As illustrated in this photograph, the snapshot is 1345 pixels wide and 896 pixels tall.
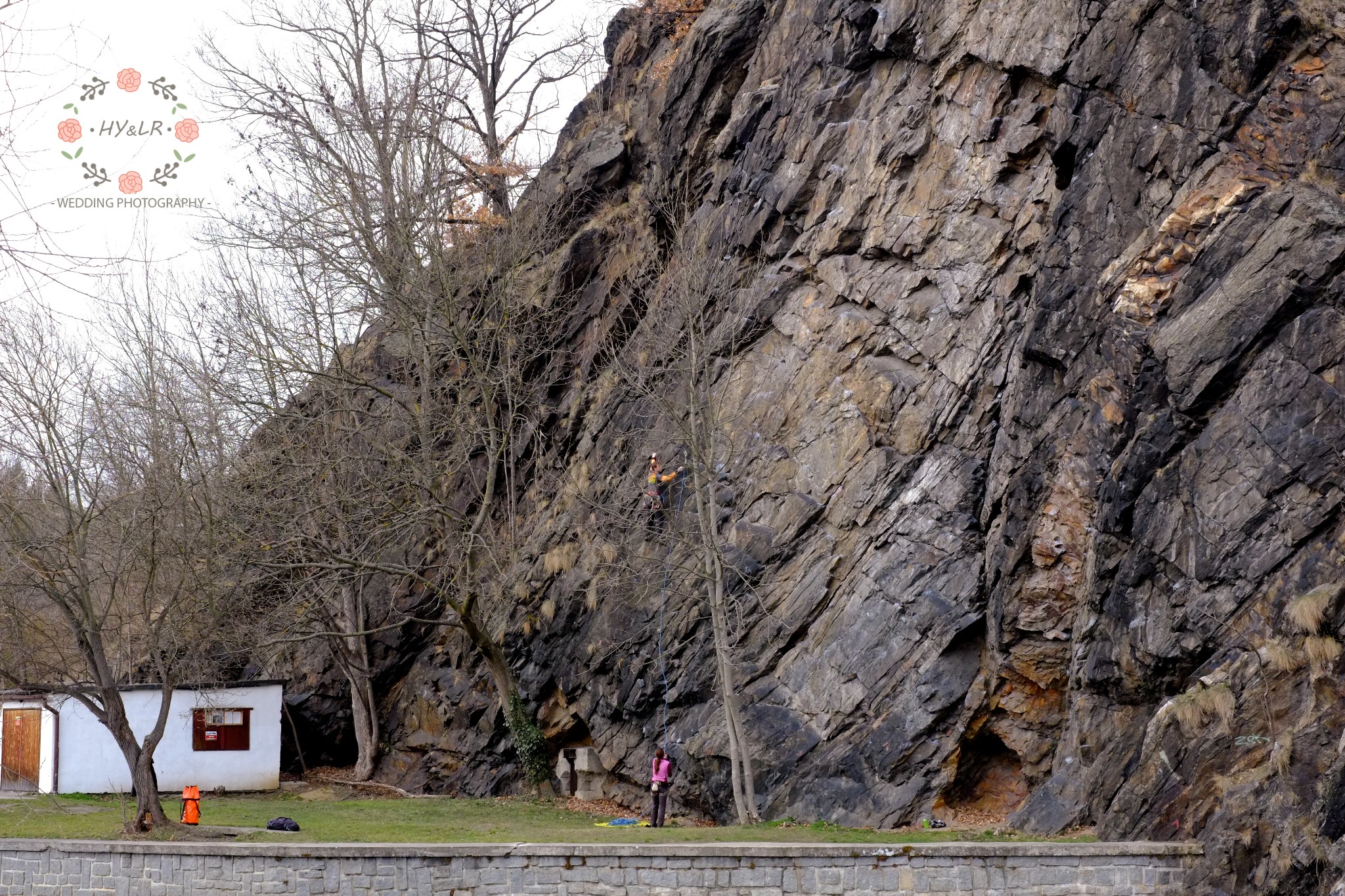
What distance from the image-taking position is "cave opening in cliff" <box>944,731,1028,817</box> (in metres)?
16.2

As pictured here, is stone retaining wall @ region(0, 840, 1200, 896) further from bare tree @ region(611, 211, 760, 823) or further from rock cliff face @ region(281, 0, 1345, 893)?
bare tree @ region(611, 211, 760, 823)

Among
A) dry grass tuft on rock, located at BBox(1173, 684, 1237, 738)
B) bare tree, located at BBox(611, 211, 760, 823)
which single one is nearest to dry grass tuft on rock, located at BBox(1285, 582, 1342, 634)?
dry grass tuft on rock, located at BBox(1173, 684, 1237, 738)

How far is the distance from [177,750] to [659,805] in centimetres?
1321

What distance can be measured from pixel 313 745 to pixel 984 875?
71.9ft

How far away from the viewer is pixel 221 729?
25453mm

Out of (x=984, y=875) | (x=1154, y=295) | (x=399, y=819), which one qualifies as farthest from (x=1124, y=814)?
(x=399, y=819)

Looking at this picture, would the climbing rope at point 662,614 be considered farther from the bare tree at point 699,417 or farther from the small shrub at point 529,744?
the small shrub at point 529,744

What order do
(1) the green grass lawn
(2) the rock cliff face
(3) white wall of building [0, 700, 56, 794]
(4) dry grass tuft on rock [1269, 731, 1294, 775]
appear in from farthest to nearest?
(3) white wall of building [0, 700, 56, 794] → (1) the green grass lawn → (2) the rock cliff face → (4) dry grass tuft on rock [1269, 731, 1294, 775]

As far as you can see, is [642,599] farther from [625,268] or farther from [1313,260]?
[1313,260]

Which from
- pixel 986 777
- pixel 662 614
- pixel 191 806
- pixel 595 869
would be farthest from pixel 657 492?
pixel 595 869

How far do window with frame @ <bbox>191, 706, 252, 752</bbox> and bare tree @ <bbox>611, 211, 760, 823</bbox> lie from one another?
1015cm

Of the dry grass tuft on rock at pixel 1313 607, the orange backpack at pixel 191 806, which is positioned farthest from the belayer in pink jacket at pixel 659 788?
the dry grass tuft on rock at pixel 1313 607

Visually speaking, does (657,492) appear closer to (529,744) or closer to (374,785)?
(529,744)

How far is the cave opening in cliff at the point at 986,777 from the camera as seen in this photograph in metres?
16.2
